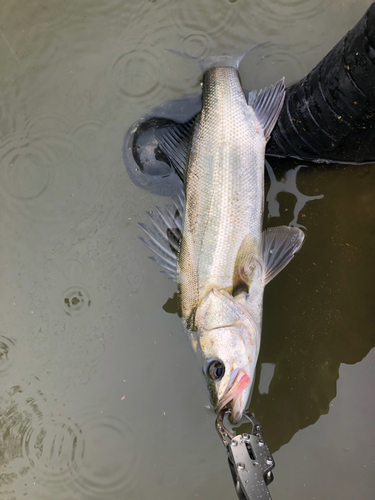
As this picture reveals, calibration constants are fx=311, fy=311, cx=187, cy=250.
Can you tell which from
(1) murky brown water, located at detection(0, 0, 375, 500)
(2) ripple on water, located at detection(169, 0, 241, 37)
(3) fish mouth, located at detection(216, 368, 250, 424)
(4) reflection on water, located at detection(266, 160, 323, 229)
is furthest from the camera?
(2) ripple on water, located at detection(169, 0, 241, 37)

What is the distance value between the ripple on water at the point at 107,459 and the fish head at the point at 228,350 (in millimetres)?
1084

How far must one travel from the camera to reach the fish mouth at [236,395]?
2.02 metres

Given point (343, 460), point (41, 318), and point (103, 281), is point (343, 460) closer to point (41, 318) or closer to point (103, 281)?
point (103, 281)

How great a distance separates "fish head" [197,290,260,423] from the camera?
6.72ft

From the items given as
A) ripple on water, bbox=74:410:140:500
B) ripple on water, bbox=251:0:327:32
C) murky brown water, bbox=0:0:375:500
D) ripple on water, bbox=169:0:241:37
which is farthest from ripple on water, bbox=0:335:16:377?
ripple on water, bbox=251:0:327:32

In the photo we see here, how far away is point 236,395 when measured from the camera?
6.65 ft

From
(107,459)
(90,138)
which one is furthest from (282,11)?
(107,459)

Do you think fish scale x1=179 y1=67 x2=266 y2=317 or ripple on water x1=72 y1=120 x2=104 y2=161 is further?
ripple on water x1=72 y1=120 x2=104 y2=161

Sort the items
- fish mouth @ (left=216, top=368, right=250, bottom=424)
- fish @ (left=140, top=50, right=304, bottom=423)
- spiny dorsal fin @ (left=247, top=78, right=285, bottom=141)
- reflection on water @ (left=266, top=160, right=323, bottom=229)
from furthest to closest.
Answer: reflection on water @ (left=266, top=160, right=323, bottom=229), spiny dorsal fin @ (left=247, top=78, right=285, bottom=141), fish @ (left=140, top=50, right=304, bottom=423), fish mouth @ (left=216, top=368, right=250, bottom=424)

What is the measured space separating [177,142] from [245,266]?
115 cm

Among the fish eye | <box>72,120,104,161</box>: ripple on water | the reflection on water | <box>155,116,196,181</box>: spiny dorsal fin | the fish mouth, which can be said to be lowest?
the fish mouth

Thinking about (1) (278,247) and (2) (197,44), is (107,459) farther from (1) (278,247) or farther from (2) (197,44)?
(2) (197,44)

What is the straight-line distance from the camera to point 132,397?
2.70 meters

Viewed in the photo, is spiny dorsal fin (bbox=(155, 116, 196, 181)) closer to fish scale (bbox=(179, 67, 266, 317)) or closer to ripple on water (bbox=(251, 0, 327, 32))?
fish scale (bbox=(179, 67, 266, 317))
